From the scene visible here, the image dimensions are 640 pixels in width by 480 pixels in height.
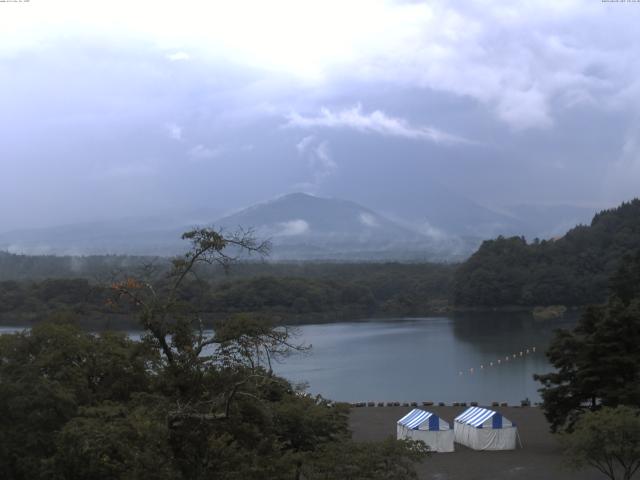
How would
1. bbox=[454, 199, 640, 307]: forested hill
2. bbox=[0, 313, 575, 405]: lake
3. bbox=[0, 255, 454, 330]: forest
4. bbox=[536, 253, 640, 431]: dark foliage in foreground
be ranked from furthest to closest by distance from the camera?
bbox=[454, 199, 640, 307]: forested hill → bbox=[0, 255, 454, 330]: forest → bbox=[0, 313, 575, 405]: lake → bbox=[536, 253, 640, 431]: dark foliage in foreground

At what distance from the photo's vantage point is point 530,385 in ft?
84.1

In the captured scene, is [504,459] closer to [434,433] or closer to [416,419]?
[434,433]

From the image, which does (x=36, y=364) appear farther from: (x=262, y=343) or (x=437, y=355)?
(x=437, y=355)

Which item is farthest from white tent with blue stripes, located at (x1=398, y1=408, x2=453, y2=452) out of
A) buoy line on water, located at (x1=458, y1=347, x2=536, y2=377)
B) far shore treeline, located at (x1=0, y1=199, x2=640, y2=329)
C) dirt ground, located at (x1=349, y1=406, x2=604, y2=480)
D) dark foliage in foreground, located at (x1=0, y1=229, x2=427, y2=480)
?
far shore treeline, located at (x1=0, y1=199, x2=640, y2=329)

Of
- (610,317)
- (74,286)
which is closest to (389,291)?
(74,286)

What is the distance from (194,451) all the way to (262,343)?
3.02ft

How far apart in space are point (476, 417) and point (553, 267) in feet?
164

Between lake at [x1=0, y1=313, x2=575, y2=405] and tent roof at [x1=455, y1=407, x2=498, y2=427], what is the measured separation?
4.78m

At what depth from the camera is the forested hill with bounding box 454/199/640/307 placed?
194ft

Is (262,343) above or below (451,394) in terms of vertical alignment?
above

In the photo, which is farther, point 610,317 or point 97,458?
point 610,317

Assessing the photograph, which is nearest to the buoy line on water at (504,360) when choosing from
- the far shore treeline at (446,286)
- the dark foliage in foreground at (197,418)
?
the far shore treeline at (446,286)

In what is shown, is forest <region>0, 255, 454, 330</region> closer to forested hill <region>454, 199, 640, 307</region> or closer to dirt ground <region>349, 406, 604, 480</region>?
forested hill <region>454, 199, 640, 307</region>

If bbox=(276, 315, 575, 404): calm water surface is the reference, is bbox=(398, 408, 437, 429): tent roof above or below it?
above
